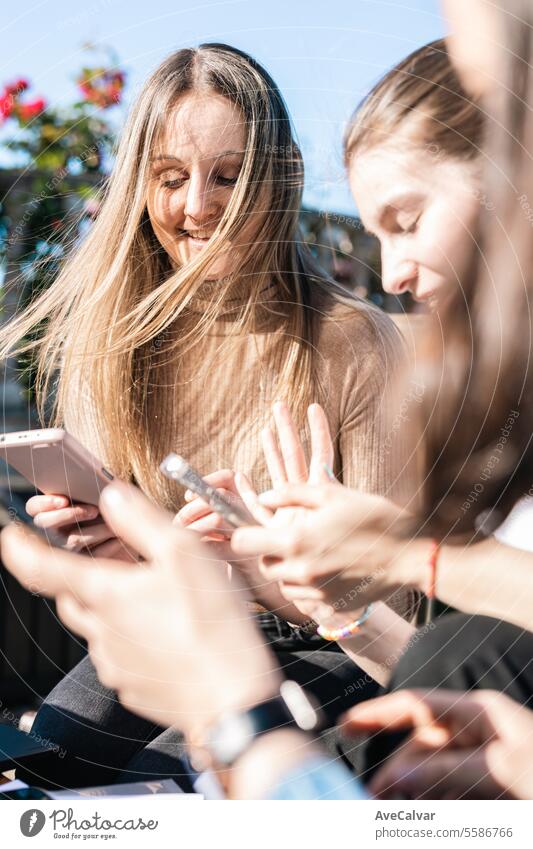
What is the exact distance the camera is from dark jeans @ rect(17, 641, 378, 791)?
60 cm

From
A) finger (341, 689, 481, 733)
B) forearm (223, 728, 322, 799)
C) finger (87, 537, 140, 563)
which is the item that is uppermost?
finger (87, 537, 140, 563)

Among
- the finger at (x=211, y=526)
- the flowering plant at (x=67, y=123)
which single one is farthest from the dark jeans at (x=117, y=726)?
the flowering plant at (x=67, y=123)

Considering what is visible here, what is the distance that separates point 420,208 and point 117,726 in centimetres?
45

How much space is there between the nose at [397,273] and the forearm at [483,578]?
18 centimetres

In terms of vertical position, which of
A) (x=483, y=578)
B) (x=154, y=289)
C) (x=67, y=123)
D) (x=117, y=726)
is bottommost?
(x=117, y=726)

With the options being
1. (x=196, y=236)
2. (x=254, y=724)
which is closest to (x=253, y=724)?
(x=254, y=724)

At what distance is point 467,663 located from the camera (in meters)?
0.54

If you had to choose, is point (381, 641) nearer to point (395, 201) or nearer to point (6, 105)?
point (395, 201)

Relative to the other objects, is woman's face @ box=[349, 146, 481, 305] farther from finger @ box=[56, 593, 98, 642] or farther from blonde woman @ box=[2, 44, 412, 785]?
finger @ box=[56, 593, 98, 642]

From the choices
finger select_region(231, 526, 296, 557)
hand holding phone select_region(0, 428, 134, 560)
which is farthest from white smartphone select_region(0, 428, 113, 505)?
finger select_region(231, 526, 296, 557)

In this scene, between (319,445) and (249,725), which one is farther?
(319,445)

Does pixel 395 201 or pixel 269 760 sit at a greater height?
pixel 395 201

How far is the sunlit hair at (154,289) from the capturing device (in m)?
0.59

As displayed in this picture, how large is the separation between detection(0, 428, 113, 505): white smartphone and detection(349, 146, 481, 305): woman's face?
25cm
